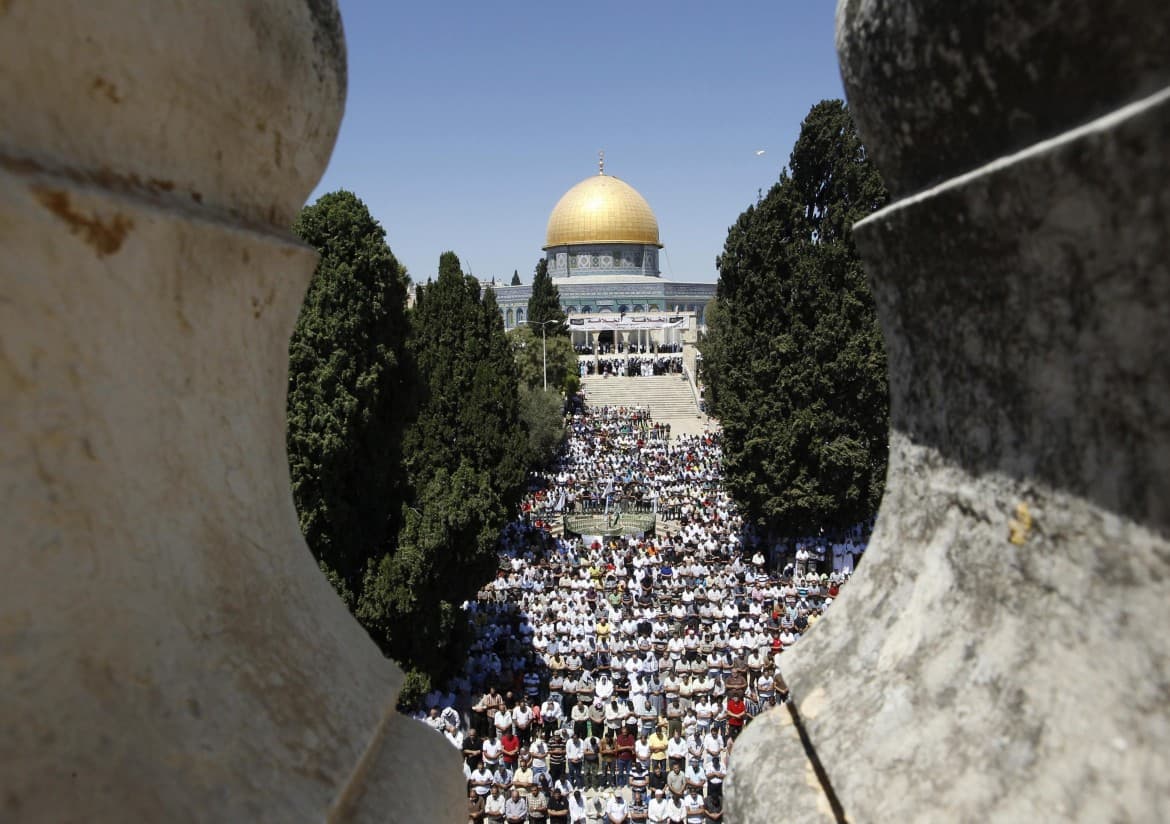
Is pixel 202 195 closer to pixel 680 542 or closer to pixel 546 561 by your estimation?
pixel 546 561

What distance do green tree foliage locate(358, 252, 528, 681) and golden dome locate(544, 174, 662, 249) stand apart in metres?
46.0

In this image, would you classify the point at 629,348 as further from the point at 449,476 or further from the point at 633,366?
the point at 449,476

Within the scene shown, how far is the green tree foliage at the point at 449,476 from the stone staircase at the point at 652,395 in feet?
69.7

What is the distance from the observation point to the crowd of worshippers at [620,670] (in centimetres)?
1045

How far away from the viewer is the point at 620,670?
13508mm

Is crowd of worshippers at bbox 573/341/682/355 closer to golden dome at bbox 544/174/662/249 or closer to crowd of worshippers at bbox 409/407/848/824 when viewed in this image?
golden dome at bbox 544/174/662/249

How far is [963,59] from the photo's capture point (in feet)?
4.74

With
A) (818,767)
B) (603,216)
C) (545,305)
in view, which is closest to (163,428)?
(818,767)

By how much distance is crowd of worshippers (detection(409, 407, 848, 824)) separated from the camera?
34.3 feet

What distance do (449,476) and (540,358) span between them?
2416cm

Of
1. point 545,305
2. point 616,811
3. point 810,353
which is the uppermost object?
point 545,305

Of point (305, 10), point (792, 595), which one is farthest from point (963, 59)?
point (792, 595)

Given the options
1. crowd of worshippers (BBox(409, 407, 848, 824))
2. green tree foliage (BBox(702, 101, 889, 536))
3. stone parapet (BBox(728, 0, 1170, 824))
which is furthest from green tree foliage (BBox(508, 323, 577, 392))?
stone parapet (BBox(728, 0, 1170, 824))

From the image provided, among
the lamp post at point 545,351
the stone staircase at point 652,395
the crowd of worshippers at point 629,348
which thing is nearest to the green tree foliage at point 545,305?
the lamp post at point 545,351
